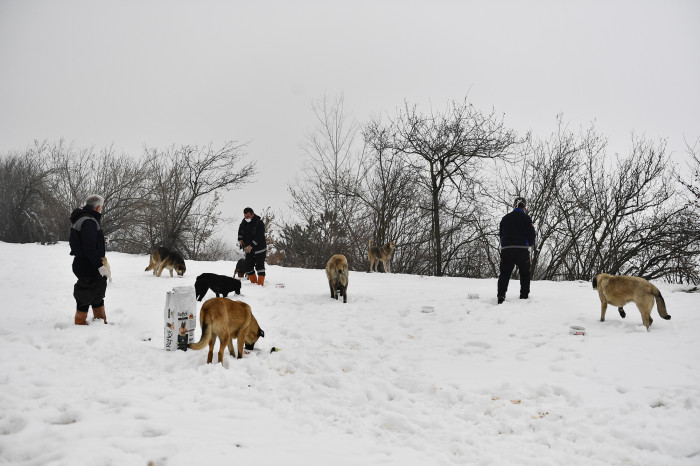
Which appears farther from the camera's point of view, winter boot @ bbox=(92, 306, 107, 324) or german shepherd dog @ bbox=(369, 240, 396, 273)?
german shepherd dog @ bbox=(369, 240, 396, 273)

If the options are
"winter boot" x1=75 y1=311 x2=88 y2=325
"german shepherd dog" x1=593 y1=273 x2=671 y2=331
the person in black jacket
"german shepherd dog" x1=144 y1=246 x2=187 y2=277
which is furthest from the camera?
"german shepherd dog" x1=144 y1=246 x2=187 y2=277

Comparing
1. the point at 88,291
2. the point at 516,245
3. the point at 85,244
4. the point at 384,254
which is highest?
the point at 516,245

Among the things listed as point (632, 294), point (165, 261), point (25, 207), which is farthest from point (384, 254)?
point (25, 207)

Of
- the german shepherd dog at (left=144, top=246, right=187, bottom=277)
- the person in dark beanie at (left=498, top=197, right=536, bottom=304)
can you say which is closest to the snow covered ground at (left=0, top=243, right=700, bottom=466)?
the person in dark beanie at (left=498, top=197, right=536, bottom=304)

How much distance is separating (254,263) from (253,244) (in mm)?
585

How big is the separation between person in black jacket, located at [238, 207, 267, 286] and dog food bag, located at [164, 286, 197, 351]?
5.26 metres

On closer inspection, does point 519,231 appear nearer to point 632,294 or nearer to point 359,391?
point 632,294

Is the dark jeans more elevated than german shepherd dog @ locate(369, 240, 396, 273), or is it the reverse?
german shepherd dog @ locate(369, 240, 396, 273)

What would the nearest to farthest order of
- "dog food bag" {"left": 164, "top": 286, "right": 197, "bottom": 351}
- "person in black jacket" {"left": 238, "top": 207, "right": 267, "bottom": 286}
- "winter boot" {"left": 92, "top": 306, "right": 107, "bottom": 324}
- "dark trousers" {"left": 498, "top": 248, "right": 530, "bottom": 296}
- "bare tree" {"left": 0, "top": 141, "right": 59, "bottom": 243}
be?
"dog food bag" {"left": 164, "top": 286, "right": 197, "bottom": 351} < "winter boot" {"left": 92, "top": 306, "right": 107, "bottom": 324} < "dark trousers" {"left": 498, "top": 248, "right": 530, "bottom": 296} < "person in black jacket" {"left": 238, "top": 207, "right": 267, "bottom": 286} < "bare tree" {"left": 0, "top": 141, "right": 59, "bottom": 243}

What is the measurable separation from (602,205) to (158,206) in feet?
79.1

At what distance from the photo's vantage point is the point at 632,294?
242 inches

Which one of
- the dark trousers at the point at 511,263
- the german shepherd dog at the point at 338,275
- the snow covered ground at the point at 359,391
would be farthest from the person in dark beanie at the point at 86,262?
the dark trousers at the point at 511,263

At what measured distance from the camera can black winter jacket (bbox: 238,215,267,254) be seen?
10586 mm

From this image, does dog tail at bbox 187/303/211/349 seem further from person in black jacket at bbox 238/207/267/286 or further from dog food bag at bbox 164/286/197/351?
person in black jacket at bbox 238/207/267/286
